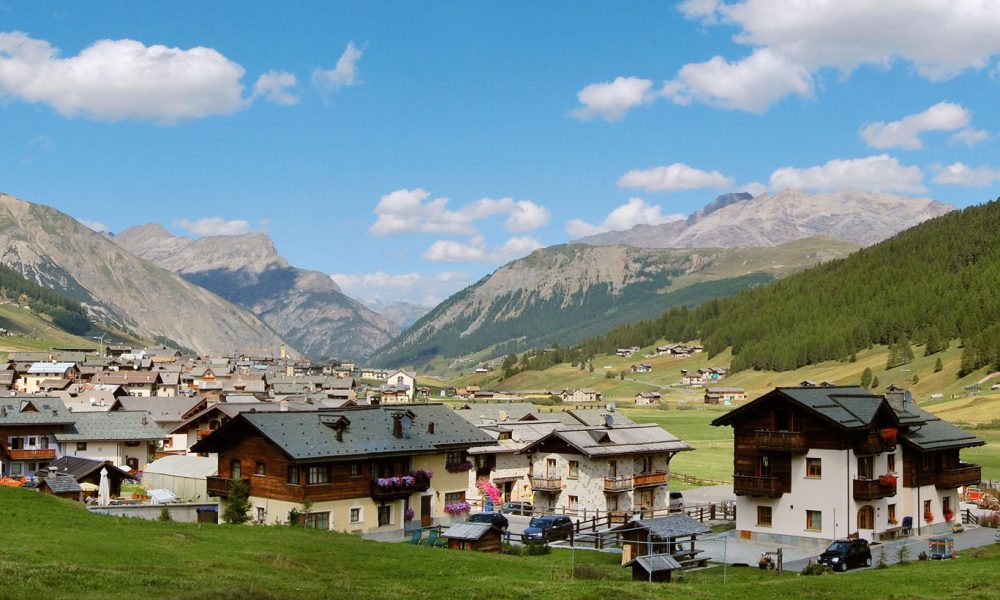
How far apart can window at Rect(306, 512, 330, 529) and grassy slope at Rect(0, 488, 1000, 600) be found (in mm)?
6499

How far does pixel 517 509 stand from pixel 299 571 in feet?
137

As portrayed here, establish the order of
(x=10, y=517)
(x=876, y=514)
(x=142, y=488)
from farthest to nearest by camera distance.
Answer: (x=142, y=488) → (x=876, y=514) → (x=10, y=517)

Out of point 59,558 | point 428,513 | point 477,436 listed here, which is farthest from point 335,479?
point 59,558

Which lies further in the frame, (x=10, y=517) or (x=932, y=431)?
(x=932, y=431)

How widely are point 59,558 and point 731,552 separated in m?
37.9

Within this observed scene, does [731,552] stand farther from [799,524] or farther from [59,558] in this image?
[59,558]

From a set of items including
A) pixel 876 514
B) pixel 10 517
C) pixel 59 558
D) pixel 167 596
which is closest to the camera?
pixel 167 596

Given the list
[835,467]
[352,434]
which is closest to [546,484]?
[352,434]

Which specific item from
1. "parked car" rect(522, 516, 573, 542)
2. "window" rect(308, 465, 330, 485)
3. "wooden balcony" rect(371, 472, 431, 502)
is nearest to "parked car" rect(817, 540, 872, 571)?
"parked car" rect(522, 516, 573, 542)

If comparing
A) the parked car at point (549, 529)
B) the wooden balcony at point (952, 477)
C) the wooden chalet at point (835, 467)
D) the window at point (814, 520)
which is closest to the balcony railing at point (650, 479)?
the wooden chalet at point (835, 467)

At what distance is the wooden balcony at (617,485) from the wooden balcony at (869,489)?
20342 millimetres

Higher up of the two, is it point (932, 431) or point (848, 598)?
point (932, 431)

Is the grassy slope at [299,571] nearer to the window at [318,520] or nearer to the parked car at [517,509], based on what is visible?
the window at [318,520]

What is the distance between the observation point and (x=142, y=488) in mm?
83438
